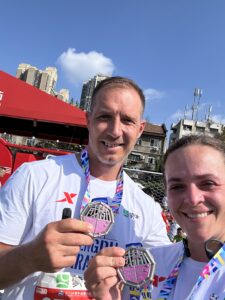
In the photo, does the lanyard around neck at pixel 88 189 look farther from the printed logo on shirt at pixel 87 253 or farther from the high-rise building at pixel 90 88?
the high-rise building at pixel 90 88

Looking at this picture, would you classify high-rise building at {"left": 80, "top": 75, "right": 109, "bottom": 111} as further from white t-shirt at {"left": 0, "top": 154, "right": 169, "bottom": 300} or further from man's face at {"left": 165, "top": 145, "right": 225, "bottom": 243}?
man's face at {"left": 165, "top": 145, "right": 225, "bottom": 243}

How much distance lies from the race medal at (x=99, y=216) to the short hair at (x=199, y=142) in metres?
0.43

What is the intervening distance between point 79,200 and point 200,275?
77 cm

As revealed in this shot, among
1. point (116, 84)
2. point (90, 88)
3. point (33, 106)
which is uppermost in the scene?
point (90, 88)

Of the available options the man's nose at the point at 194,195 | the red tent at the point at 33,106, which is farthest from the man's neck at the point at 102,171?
the red tent at the point at 33,106

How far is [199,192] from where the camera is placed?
1.53 meters

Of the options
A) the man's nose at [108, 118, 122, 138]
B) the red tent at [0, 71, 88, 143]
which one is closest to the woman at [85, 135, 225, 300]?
the man's nose at [108, 118, 122, 138]

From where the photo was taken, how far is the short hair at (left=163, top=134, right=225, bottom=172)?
5.51 feet

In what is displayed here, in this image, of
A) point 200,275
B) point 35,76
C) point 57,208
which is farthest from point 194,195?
point 35,76

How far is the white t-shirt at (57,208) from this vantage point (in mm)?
1680

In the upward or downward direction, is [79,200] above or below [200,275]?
above

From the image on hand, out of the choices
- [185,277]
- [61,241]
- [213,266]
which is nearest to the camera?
[61,241]

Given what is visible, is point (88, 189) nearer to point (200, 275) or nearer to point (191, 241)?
point (191, 241)

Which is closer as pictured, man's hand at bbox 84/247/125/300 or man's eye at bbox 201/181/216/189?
man's hand at bbox 84/247/125/300
